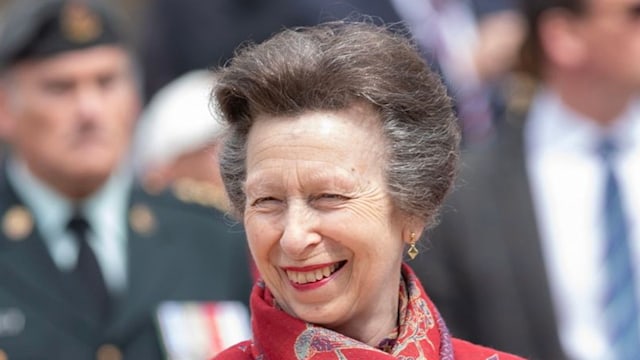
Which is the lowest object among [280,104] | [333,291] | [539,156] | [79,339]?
[79,339]

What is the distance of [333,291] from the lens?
375 centimetres

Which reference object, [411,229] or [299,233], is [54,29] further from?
[299,233]

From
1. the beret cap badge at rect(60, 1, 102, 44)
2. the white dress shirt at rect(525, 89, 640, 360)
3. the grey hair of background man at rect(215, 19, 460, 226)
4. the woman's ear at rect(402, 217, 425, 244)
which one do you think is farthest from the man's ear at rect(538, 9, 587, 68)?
the woman's ear at rect(402, 217, 425, 244)

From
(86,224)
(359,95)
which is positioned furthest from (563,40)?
(359,95)

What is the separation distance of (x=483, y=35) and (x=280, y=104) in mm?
4318

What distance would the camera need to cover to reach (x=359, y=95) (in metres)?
3.77

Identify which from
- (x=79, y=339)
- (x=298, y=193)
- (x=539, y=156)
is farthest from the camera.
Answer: (x=539, y=156)

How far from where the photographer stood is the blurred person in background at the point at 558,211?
596 centimetres

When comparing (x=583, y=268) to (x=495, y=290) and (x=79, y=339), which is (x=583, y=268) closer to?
(x=495, y=290)

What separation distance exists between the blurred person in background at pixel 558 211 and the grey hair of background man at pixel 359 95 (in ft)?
6.20

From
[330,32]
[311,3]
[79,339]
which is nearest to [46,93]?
[79,339]

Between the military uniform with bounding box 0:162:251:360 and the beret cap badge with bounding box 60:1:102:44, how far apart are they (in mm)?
653

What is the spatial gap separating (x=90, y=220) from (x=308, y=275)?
2.50 metres

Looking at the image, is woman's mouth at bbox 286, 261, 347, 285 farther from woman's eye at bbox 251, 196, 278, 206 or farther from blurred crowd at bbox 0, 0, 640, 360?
blurred crowd at bbox 0, 0, 640, 360
